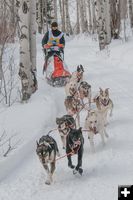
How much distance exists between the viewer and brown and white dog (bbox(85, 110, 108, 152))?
7.01 m

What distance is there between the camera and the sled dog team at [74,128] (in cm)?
580

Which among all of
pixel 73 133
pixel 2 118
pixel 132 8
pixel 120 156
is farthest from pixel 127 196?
pixel 132 8

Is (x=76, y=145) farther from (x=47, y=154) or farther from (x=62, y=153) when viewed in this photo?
(x=62, y=153)

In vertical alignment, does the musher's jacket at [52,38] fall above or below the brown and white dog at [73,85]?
above

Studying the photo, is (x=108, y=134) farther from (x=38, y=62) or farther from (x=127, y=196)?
(x=38, y=62)

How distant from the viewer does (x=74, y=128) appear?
23.5ft

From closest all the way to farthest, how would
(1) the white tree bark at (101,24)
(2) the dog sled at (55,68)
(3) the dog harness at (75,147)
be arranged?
(3) the dog harness at (75,147) < (2) the dog sled at (55,68) < (1) the white tree bark at (101,24)

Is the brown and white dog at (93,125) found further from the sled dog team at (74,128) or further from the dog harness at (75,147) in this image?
the dog harness at (75,147)

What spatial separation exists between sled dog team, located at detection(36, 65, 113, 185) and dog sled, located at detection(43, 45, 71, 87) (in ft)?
4.43

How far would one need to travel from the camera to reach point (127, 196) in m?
3.14

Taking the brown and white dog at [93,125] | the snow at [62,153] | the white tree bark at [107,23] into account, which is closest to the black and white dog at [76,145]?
the snow at [62,153]

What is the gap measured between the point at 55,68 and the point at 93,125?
523cm

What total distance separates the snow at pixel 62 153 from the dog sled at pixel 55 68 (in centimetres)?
32

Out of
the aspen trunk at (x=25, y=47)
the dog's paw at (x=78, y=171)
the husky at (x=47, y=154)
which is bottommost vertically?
the dog's paw at (x=78, y=171)
